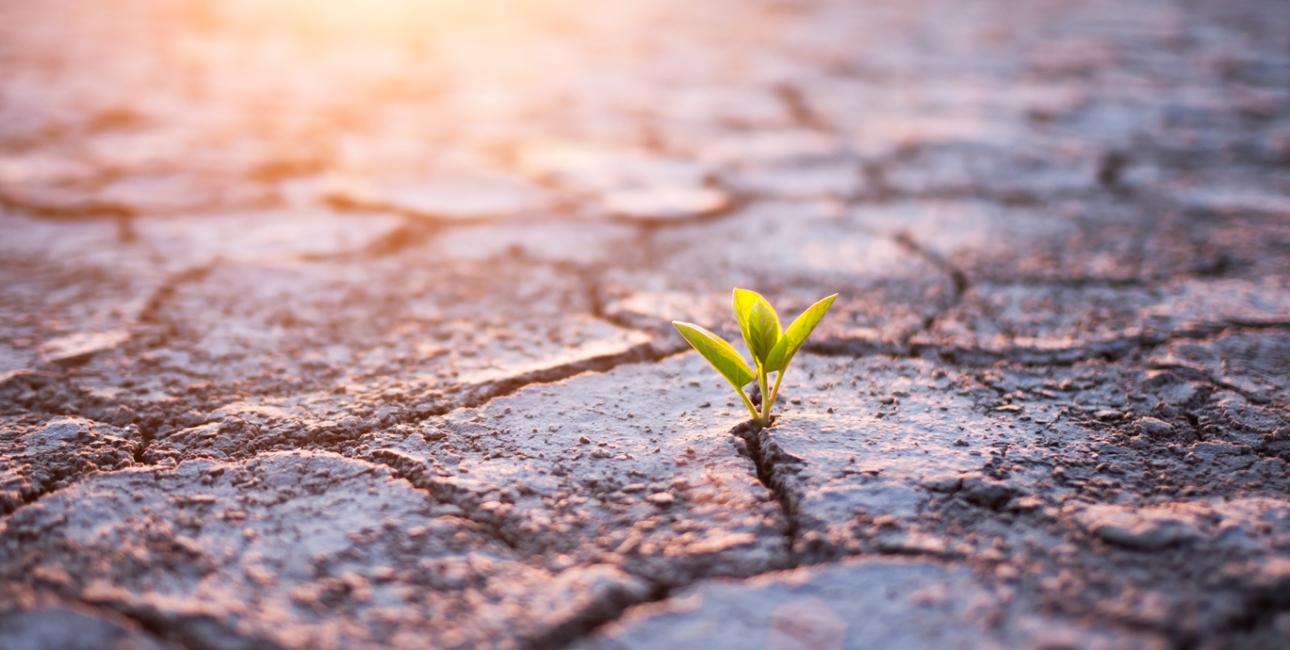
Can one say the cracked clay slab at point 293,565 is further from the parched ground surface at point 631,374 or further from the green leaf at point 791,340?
the green leaf at point 791,340

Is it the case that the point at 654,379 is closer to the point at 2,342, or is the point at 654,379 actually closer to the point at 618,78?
the point at 2,342

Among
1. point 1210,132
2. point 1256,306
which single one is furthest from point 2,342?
point 1210,132

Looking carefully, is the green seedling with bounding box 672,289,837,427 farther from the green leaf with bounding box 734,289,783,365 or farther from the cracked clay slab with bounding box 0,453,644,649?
the cracked clay slab with bounding box 0,453,644,649

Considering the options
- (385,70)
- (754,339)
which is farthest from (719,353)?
(385,70)

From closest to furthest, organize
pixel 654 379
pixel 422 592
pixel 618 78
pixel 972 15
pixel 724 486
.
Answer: pixel 422 592
pixel 724 486
pixel 654 379
pixel 618 78
pixel 972 15

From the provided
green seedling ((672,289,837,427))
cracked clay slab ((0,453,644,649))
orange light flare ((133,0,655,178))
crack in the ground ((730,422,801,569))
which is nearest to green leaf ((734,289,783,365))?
green seedling ((672,289,837,427))

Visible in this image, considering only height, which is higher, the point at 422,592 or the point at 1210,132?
the point at 1210,132

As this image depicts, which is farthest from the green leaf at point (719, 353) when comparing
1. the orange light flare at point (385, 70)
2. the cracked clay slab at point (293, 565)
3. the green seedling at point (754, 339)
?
the orange light flare at point (385, 70)
